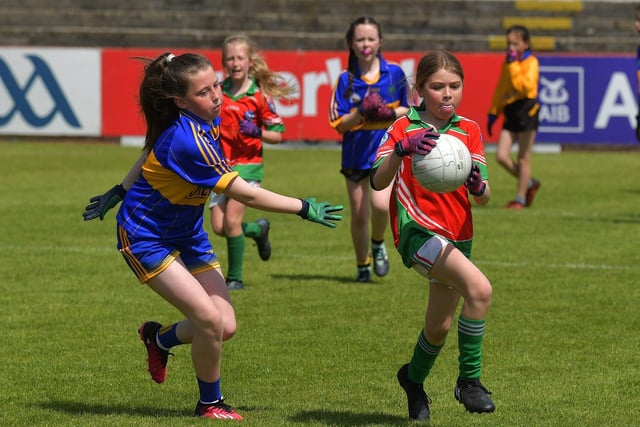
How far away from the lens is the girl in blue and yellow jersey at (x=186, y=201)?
629 cm

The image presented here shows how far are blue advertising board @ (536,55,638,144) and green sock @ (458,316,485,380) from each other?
19.9 meters

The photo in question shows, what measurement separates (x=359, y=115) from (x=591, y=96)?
15.6m

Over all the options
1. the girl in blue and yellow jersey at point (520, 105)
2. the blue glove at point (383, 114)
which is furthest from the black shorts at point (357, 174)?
the girl in blue and yellow jersey at point (520, 105)

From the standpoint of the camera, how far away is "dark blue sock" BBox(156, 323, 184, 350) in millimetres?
6883

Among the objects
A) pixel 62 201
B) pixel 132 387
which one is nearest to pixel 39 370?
pixel 132 387

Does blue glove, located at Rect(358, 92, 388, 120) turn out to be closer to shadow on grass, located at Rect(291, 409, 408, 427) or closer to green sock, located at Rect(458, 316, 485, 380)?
shadow on grass, located at Rect(291, 409, 408, 427)

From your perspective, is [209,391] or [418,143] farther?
[209,391]

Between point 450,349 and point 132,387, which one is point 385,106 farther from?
point 132,387

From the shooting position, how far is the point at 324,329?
30.3 ft

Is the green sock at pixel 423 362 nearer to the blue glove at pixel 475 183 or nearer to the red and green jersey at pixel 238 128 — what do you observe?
the blue glove at pixel 475 183

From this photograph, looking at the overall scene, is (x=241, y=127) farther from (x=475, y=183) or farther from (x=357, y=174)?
(x=475, y=183)

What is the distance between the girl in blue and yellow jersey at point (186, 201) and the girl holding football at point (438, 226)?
0.44 meters

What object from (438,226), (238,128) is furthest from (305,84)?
(438,226)

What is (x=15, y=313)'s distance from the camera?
386 inches
